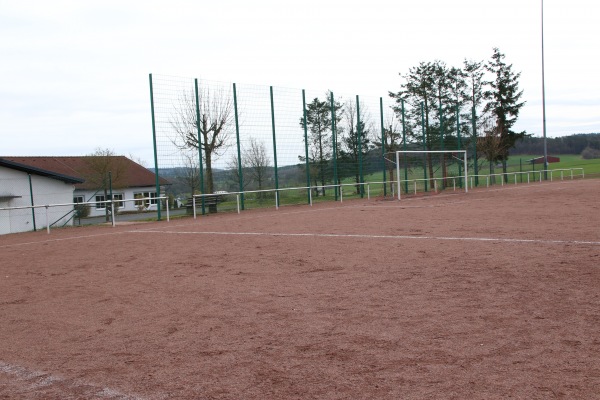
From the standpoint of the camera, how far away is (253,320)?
5.32 m

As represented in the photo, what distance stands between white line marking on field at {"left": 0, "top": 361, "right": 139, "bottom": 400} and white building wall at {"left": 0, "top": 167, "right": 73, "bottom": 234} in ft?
73.4

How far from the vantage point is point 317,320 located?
17.0 ft

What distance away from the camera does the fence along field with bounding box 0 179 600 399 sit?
146 inches

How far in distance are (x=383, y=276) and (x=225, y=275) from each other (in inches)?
83.9

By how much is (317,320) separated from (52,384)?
2.22m

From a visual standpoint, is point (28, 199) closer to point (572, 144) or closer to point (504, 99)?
point (504, 99)

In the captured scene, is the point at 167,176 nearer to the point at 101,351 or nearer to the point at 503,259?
the point at 503,259

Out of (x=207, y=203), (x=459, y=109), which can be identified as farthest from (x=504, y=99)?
(x=207, y=203)

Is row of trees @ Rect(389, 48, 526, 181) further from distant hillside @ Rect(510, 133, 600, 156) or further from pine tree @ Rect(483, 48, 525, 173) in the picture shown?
distant hillside @ Rect(510, 133, 600, 156)

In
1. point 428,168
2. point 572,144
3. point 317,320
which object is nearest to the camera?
point 317,320

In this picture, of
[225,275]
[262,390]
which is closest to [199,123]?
[225,275]

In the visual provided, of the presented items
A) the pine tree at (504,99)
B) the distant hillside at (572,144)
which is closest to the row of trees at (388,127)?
the pine tree at (504,99)

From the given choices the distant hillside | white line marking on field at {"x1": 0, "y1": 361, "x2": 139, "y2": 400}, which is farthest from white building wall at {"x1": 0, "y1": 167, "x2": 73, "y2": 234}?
the distant hillside

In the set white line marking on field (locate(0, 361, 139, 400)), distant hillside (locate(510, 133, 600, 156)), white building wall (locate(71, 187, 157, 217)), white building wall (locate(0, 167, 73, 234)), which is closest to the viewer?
white line marking on field (locate(0, 361, 139, 400))
